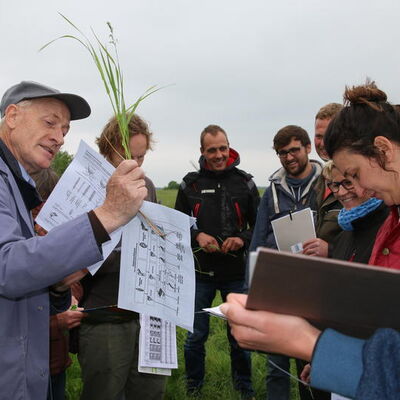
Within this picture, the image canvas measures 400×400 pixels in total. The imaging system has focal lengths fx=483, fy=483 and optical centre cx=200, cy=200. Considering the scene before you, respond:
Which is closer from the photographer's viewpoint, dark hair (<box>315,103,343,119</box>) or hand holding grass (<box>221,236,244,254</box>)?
dark hair (<box>315,103,343,119</box>)

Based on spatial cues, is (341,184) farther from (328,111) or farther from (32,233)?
(32,233)

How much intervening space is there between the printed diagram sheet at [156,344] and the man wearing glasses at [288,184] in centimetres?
210

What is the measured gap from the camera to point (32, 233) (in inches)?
84.2

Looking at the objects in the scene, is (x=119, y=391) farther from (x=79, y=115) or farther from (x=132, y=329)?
(x=79, y=115)

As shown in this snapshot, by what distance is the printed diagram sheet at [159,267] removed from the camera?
6.88ft

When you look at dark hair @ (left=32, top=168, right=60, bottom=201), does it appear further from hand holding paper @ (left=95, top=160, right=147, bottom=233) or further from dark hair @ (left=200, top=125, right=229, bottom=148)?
dark hair @ (left=200, top=125, right=229, bottom=148)

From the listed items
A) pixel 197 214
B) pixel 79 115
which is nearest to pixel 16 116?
pixel 79 115

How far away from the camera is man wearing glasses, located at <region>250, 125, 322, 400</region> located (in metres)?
4.39

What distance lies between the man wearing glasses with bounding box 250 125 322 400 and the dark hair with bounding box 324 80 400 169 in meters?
2.36

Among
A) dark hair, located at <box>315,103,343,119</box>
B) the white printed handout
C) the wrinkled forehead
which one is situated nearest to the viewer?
the wrinkled forehead

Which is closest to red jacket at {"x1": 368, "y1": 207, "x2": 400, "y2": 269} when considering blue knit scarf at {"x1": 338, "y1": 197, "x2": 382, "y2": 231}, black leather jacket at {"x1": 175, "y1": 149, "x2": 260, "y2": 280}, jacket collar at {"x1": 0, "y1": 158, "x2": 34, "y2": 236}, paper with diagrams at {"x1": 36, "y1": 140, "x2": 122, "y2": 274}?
blue knit scarf at {"x1": 338, "y1": 197, "x2": 382, "y2": 231}

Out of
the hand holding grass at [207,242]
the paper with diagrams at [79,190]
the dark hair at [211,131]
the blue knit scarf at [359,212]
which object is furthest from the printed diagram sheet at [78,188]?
the dark hair at [211,131]

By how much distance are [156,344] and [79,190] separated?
808 millimetres

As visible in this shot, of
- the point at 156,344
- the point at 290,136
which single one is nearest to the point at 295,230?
the point at 290,136
